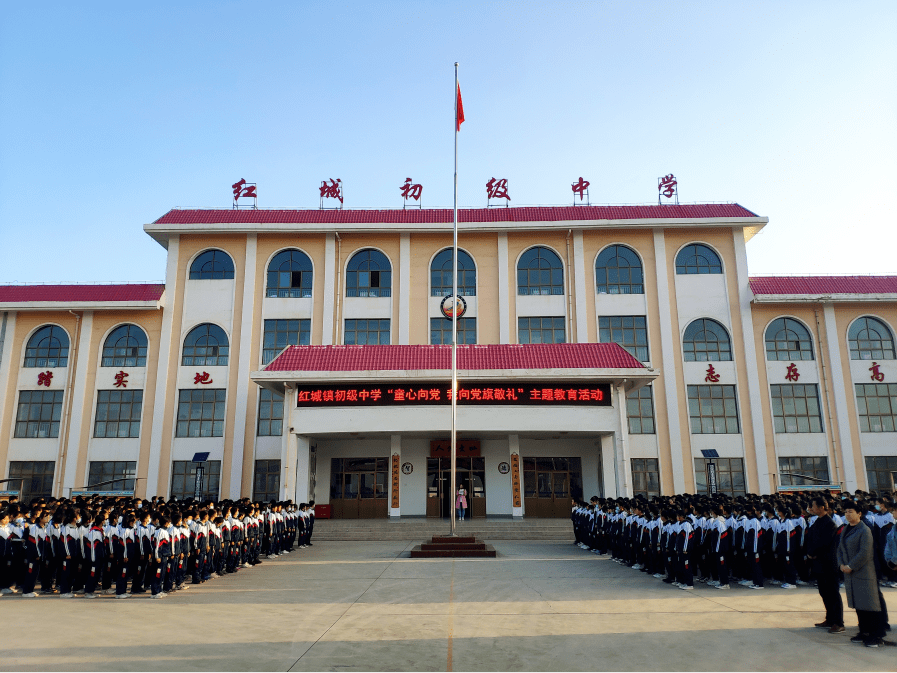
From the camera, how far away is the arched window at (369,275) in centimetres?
2414

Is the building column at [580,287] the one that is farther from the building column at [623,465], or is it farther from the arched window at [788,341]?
the arched window at [788,341]

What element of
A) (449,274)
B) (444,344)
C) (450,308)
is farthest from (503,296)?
(444,344)

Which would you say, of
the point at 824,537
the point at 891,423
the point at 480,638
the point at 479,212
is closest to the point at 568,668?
the point at 480,638

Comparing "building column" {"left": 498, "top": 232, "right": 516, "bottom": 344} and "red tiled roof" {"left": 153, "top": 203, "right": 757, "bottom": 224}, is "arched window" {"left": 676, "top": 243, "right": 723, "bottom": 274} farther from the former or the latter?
"building column" {"left": 498, "top": 232, "right": 516, "bottom": 344}

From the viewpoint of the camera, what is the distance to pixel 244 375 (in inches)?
903

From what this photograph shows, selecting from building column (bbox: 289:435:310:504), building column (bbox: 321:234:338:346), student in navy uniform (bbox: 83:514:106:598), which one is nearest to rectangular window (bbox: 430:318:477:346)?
building column (bbox: 321:234:338:346)

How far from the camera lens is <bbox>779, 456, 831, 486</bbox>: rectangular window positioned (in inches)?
858

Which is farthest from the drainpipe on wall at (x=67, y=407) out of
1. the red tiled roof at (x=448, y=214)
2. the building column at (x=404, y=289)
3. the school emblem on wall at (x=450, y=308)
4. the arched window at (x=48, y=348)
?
the school emblem on wall at (x=450, y=308)

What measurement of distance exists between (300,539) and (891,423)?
20800 mm

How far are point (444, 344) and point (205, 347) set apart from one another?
9.07 m

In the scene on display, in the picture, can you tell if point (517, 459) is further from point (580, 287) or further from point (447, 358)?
point (580, 287)

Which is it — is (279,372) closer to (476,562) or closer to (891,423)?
(476,562)

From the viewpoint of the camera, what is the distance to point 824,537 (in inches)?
275

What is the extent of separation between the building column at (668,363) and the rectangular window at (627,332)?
64 centimetres
